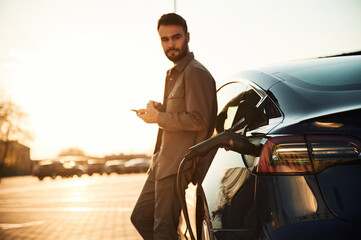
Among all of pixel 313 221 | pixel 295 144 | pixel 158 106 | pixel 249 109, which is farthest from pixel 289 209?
pixel 158 106

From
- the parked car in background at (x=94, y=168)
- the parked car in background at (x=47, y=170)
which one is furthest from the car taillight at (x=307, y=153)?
the parked car in background at (x=94, y=168)

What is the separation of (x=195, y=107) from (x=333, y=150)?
115 cm

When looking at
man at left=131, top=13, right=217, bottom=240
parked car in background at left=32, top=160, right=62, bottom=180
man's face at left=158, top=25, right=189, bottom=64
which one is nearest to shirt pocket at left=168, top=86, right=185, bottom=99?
man at left=131, top=13, right=217, bottom=240

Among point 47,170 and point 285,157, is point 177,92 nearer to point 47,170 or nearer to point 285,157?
point 285,157

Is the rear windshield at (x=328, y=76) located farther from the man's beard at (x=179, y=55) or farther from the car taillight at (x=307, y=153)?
the man's beard at (x=179, y=55)

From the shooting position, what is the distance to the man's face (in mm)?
3150

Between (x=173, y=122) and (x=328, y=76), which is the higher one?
(x=328, y=76)

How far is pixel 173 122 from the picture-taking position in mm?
2865

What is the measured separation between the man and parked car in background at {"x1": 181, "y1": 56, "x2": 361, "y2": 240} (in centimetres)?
34

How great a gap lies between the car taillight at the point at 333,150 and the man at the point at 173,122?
1057 mm

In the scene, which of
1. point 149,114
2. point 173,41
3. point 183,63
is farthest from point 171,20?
point 149,114

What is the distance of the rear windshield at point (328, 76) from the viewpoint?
88.7 inches

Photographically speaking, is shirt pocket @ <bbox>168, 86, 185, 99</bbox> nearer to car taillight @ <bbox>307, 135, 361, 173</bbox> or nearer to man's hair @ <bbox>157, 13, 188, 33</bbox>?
man's hair @ <bbox>157, 13, 188, 33</bbox>

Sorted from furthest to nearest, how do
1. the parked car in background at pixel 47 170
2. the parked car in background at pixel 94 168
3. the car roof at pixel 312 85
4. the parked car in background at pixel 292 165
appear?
the parked car in background at pixel 94 168 → the parked car in background at pixel 47 170 → the car roof at pixel 312 85 → the parked car in background at pixel 292 165
